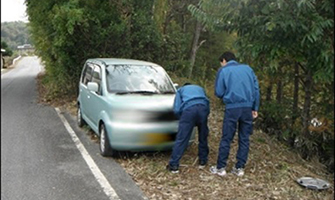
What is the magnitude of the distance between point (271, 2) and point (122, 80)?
3.06 metres

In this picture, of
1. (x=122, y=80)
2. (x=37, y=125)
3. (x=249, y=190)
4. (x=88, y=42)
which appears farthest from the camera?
(x=88, y=42)

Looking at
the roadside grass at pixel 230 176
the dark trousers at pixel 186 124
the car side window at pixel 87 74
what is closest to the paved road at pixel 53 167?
the roadside grass at pixel 230 176

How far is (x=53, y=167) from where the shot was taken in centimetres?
580

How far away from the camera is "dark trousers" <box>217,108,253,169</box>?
200 inches

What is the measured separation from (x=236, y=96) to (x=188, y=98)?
76 centimetres

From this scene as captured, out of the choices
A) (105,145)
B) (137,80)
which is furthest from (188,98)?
(105,145)

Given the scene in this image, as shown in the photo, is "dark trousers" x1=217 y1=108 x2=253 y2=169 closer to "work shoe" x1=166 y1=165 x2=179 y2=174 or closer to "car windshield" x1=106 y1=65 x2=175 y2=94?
"work shoe" x1=166 y1=165 x2=179 y2=174

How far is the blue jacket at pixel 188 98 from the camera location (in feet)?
17.7

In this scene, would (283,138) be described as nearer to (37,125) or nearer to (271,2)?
(271,2)

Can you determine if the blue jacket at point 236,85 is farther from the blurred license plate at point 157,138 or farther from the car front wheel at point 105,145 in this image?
the car front wheel at point 105,145

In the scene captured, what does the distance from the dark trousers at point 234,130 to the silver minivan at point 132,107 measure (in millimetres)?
965

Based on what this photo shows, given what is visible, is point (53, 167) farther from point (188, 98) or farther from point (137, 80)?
point (188, 98)

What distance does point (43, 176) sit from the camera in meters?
5.40

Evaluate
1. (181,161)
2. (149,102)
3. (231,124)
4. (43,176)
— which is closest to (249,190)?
(231,124)
